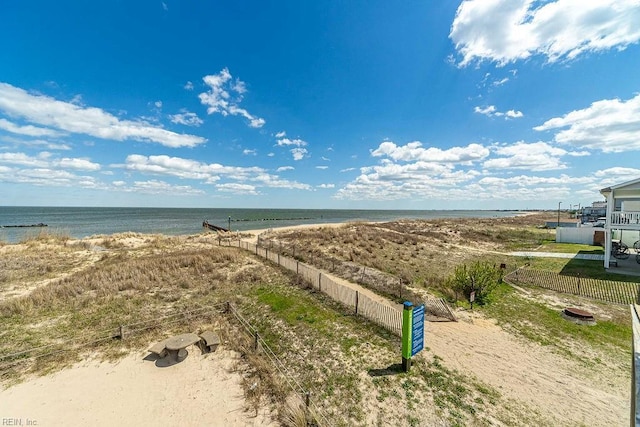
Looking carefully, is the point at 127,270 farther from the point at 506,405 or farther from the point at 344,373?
the point at 506,405

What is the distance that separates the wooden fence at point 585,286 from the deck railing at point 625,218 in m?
5.40

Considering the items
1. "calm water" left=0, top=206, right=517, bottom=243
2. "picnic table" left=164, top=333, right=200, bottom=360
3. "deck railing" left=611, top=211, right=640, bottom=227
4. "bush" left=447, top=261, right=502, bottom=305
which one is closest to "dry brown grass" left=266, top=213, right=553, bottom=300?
"bush" left=447, top=261, right=502, bottom=305

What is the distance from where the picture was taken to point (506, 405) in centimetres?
593

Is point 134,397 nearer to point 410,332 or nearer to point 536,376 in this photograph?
point 410,332

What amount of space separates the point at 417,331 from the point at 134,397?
770cm

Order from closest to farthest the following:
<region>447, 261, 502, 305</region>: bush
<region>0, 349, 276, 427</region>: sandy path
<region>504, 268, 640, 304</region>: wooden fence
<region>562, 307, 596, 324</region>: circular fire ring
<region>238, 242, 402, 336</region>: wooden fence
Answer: <region>0, 349, 276, 427</region>: sandy path → <region>238, 242, 402, 336</region>: wooden fence → <region>562, 307, 596, 324</region>: circular fire ring → <region>504, 268, 640, 304</region>: wooden fence → <region>447, 261, 502, 305</region>: bush

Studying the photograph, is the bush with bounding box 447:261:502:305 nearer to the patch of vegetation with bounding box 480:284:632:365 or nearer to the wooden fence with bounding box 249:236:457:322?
the patch of vegetation with bounding box 480:284:632:365

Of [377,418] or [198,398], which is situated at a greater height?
[377,418]

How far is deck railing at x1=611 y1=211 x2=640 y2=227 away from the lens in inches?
648

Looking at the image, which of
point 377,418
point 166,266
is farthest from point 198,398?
→ point 166,266

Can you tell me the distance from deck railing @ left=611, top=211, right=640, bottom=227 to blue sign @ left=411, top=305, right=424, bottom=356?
1909 centimetres

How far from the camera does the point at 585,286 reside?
13125 mm

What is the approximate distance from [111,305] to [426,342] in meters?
13.8

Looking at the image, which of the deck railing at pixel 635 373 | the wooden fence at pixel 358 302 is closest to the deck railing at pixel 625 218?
the deck railing at pixel 635 373
